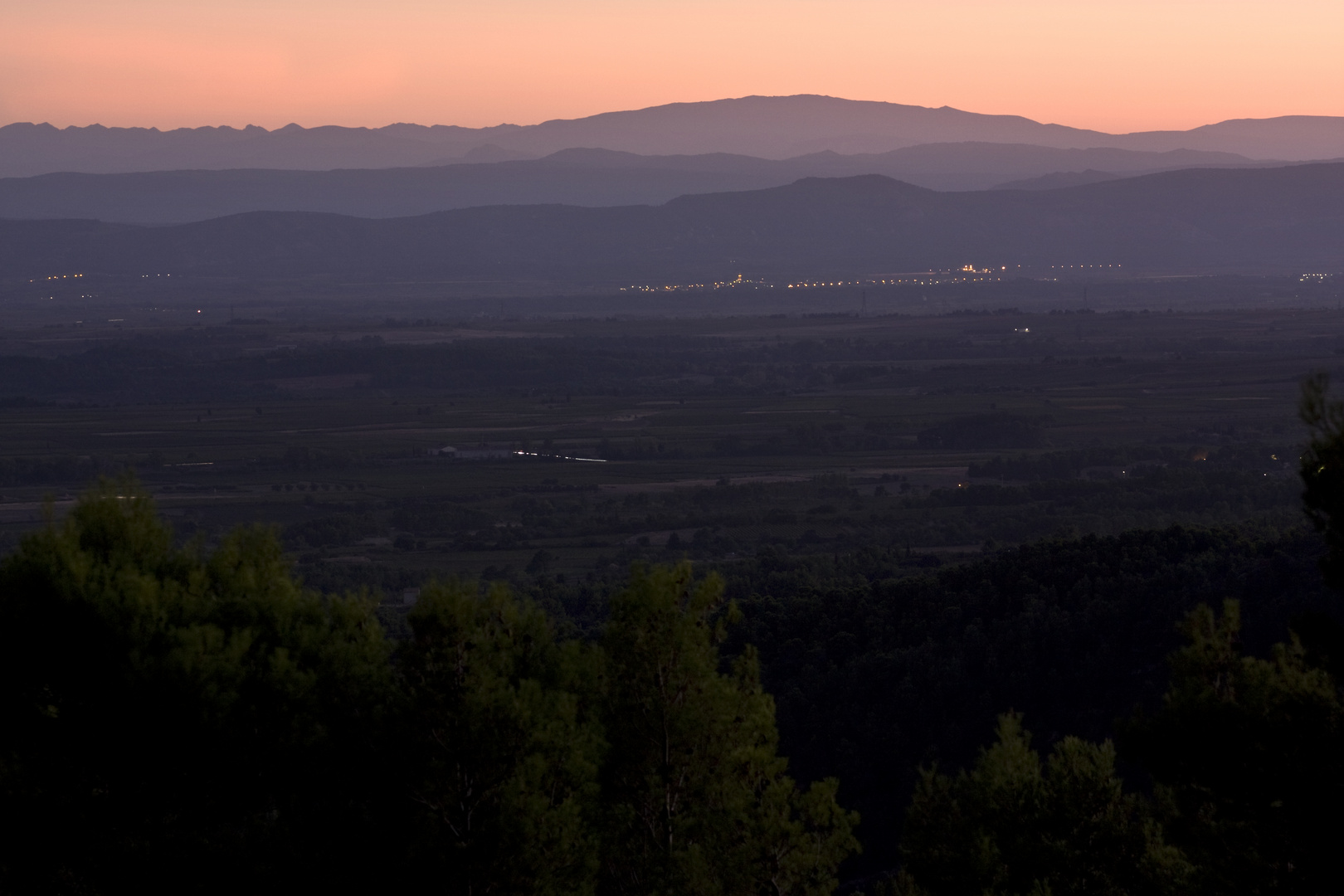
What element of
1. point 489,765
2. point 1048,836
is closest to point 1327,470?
point 1048,836

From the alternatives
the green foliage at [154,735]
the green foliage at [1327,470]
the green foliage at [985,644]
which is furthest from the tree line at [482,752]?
the green foliage at [985,644]

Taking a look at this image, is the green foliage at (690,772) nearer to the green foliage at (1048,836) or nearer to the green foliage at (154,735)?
the green foliage at (1048,836)

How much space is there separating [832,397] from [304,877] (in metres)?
108

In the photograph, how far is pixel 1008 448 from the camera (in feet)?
305

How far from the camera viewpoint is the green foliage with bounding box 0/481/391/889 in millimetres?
13789

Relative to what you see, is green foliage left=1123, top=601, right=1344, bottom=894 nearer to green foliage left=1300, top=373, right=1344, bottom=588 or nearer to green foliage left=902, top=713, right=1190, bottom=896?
green foliage left=1300, top=373, right=1344, bottom=588

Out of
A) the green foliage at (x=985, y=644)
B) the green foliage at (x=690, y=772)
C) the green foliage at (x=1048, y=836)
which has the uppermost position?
the green foliage at (x=690, y=772)

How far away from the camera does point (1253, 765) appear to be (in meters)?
12.4

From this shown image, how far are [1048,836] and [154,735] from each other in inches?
343

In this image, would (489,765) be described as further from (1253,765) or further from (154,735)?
(1253,765)

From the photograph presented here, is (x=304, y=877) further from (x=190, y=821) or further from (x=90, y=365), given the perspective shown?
(x=90, y=365)

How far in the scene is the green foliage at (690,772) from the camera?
547 inches

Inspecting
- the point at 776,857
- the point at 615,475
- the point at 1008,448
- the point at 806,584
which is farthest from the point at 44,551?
the point at 1008,448

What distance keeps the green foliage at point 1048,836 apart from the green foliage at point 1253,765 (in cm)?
134
